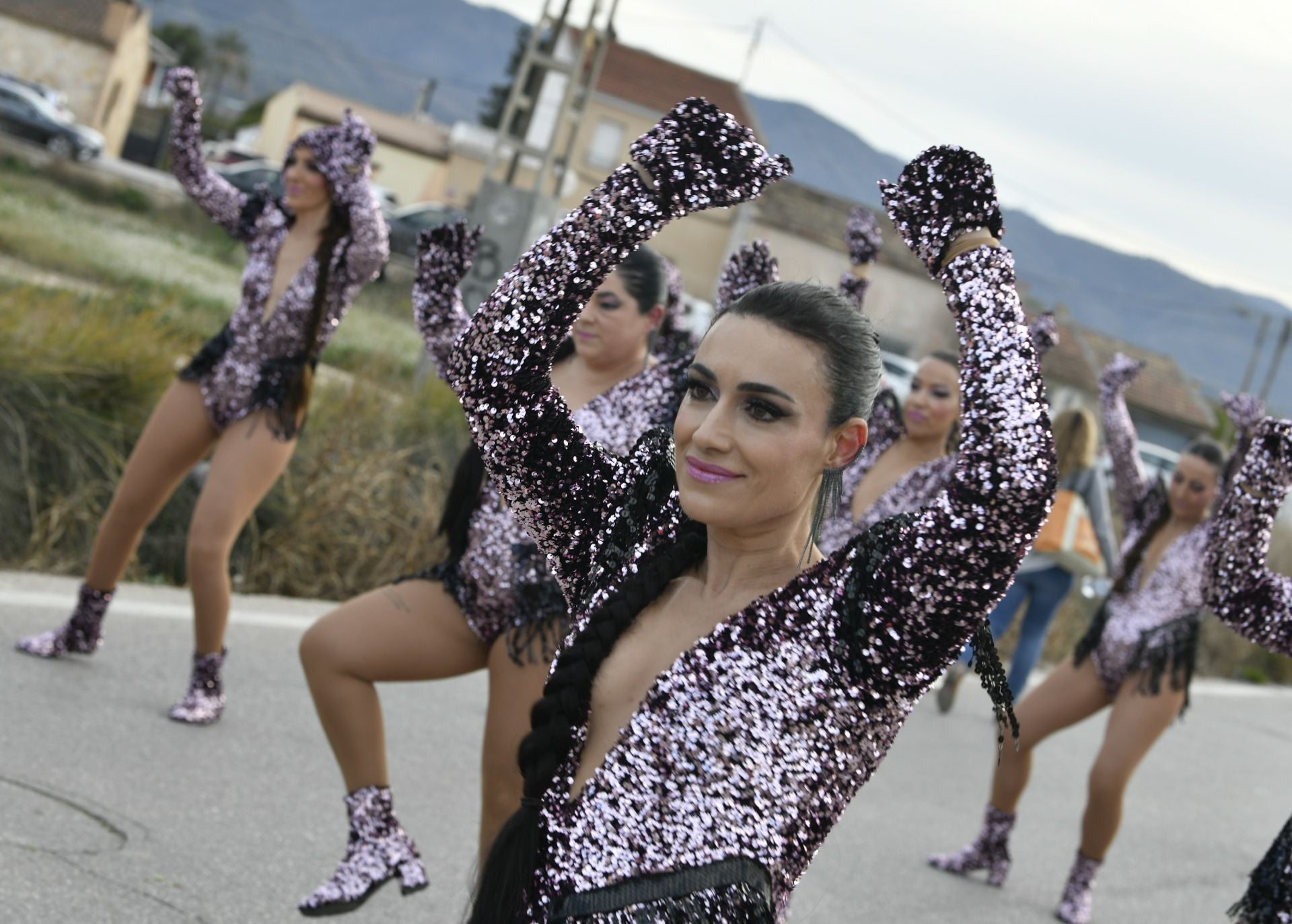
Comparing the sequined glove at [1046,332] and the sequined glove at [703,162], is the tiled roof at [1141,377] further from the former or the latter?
the sequined glove at [703,162]

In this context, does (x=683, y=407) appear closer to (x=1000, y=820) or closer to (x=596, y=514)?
(x=596, y=514)

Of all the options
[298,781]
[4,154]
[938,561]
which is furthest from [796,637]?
[4,154]

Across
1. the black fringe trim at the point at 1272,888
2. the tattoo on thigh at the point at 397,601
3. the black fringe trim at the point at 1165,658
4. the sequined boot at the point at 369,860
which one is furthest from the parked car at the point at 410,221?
the black fringe trim at the point at 1272,888

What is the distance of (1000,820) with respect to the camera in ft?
21.0

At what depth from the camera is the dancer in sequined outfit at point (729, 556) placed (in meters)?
2.31

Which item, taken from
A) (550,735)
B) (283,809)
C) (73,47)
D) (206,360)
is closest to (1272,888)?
(550,735)

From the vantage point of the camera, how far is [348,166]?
5.71m

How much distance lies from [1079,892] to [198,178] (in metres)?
4.57

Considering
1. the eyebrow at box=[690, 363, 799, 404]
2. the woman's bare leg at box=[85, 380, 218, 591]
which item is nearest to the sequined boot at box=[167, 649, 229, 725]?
the woman's bare leg at box=[85, 380, 218, 591]

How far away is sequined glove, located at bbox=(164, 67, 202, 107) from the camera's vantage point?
6121 millimetres

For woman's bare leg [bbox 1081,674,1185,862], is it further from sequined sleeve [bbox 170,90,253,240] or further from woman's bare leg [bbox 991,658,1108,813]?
sequined sleeve [bbox 170,90,253,240]

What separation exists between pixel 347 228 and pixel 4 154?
26.7m

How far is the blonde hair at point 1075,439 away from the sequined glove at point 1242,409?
2.52 m

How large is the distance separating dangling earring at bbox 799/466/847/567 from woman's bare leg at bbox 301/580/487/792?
174 centimetres
